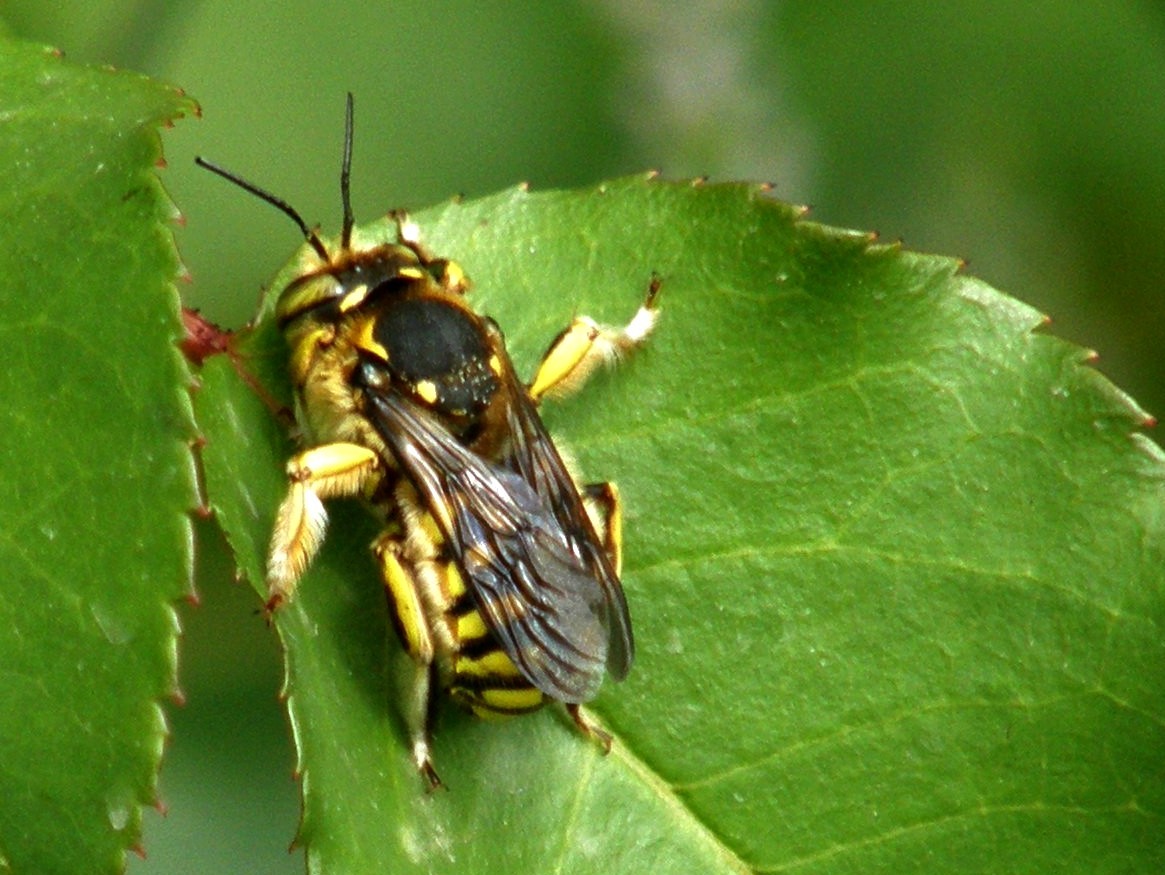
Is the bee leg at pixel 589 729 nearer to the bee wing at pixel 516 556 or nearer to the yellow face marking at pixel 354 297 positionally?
the bee wing at pixel 516 556

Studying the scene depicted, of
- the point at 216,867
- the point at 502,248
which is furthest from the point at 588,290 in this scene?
the point at 216,867

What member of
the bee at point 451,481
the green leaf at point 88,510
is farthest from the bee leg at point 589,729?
the green leaf at point 88,510

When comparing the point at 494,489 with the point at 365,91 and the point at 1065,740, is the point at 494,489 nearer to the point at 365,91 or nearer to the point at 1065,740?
the point at 1065,740

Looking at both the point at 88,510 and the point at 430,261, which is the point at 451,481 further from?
the point at 88,510

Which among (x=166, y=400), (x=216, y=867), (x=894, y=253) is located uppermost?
(x=894, y=253)

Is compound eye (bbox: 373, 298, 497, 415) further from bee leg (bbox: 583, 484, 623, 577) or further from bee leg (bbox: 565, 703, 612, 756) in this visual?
bee leg (bbox: 565, 703, 612, 756)

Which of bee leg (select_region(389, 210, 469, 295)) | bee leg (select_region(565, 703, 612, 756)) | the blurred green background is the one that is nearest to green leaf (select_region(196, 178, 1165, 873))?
bee leg (select_region(565, 703, 612, 756))

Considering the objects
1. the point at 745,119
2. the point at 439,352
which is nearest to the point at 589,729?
the point at 439,352
